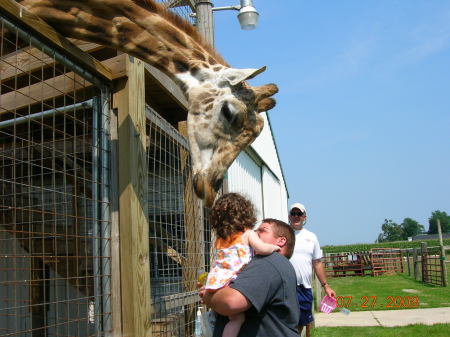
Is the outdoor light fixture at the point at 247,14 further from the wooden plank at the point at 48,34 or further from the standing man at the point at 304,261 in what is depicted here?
the wooden plank at the point at 48,34

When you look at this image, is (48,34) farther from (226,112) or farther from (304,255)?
(304,255)

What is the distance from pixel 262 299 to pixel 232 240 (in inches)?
18.1

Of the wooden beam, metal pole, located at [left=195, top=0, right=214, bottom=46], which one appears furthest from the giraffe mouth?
the wooden beam

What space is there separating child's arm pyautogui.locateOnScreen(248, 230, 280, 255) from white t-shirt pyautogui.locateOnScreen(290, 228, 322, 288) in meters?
2.84

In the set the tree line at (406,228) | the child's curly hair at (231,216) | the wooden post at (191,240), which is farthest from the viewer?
the tree line at (406,228)

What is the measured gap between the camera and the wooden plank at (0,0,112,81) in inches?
106

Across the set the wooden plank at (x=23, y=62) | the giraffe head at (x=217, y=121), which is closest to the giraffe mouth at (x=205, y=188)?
the giraffe head at (x=217, y=121)

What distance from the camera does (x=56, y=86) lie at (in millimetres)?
3502

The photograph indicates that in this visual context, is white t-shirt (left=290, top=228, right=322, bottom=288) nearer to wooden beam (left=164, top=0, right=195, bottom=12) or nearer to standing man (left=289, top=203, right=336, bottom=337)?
standing man (left=289, top=203, right=336, bottom=337)

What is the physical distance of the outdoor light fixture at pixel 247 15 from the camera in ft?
21.7

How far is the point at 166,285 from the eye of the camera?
444 cm

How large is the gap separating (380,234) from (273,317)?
488 feet

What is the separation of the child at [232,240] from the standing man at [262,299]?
0.22 ft
